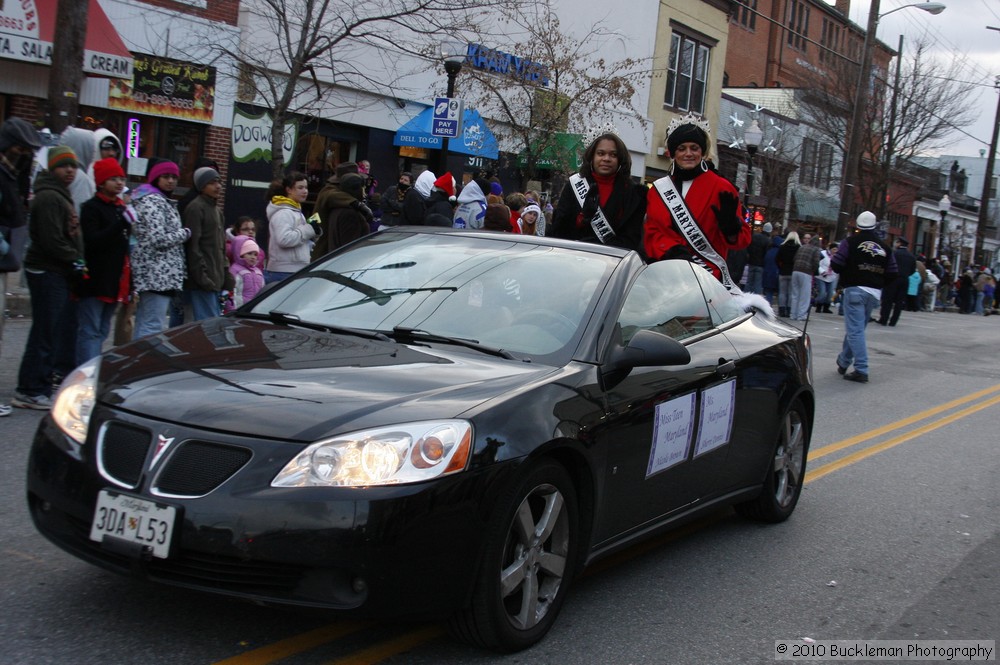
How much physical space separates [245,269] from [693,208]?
4.87m

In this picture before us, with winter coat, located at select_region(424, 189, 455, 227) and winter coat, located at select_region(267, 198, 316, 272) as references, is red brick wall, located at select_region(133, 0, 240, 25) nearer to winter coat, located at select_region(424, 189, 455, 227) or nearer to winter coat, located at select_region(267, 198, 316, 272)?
winter coat, located at select_region(424, 189, 455, 227)

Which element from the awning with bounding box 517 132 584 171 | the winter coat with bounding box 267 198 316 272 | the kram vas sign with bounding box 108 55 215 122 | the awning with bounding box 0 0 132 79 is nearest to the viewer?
the winter coat with bounding box 267 198 316 272

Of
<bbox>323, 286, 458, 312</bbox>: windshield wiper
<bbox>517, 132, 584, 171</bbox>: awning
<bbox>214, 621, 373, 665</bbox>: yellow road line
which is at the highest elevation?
<bbox>517, 132, 584, 171</bbox>: awning

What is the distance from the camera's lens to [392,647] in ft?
12.4

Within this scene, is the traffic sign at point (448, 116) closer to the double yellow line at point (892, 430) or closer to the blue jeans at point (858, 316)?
the blue jeans at point (858, 316)

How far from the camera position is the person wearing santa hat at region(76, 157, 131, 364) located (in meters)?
7.56

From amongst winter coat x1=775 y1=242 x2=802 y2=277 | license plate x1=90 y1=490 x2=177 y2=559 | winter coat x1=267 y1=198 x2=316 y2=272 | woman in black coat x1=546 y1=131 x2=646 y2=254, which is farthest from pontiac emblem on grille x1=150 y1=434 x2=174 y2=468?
winter coat x1=775 y1=242 x2=802 y2=277

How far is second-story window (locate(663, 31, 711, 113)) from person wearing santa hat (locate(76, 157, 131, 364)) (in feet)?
83.3

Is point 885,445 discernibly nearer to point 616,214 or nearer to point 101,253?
point 616,214

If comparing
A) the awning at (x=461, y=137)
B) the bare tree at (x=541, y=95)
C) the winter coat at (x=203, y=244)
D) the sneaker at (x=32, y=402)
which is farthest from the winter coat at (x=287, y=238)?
the bare tree at (x=541, y=95)

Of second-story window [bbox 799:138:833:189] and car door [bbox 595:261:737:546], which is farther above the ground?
second-story window [bbox 799:138:833:189]

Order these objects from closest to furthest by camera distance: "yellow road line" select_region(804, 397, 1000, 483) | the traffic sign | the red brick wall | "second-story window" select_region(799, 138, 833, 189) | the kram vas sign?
1. "yellow road line" select_region(804, 397, 1000, 483)
2. the traffic sign
3. the kram vas sign
4. the red brick wall
5. "second-story window" select_region(799, 138, 833, 189)

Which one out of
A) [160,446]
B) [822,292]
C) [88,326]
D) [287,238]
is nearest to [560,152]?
[822,292]

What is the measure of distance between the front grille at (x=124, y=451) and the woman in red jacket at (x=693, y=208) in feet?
13.7
